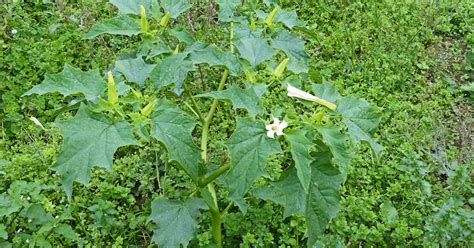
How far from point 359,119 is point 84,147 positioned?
98 cm

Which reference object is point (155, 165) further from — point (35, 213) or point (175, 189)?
point (35, 213)

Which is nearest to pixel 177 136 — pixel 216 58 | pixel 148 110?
pixel 148 110

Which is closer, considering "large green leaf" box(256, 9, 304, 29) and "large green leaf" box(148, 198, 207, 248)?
"large green leaf" box(148, 198, 207, 248)

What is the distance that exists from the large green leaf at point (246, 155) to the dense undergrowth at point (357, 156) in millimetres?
730

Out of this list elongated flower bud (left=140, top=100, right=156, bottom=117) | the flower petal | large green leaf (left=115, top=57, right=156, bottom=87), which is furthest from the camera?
large green leaf (left=115, top=57, right=156, bottom=87)

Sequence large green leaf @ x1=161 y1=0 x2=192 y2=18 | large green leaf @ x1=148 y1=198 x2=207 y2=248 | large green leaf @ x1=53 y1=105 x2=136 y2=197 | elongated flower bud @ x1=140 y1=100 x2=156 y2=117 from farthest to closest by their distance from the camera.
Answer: large green leaf @ x1=161 y1=0 x2=192 y2=18 < large green leaf @ x1=148 y1=198 x2=207 y2=248 < elongated flower bud @ x1=140 y1=100 x2=156 y2=117 < large green leaf @ x1=53 y1=105 x2=136 y2=197

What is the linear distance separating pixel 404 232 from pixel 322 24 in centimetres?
215

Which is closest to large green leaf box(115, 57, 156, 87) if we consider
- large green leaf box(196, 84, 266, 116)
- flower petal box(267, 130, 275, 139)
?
large green leaf box(196, 84, 266, 116)

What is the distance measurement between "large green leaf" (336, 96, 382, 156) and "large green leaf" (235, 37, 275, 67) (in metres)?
0.36

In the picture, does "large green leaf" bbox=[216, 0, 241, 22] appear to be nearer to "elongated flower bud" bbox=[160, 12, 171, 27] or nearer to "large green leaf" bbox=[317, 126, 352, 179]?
"elongated flower bud" bbox=[160, 12, 171, 27]

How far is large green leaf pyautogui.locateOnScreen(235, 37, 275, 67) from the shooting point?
228cm

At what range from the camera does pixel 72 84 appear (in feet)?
6.82

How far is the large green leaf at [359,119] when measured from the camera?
2062 mm

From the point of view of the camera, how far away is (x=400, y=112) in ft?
12.1
